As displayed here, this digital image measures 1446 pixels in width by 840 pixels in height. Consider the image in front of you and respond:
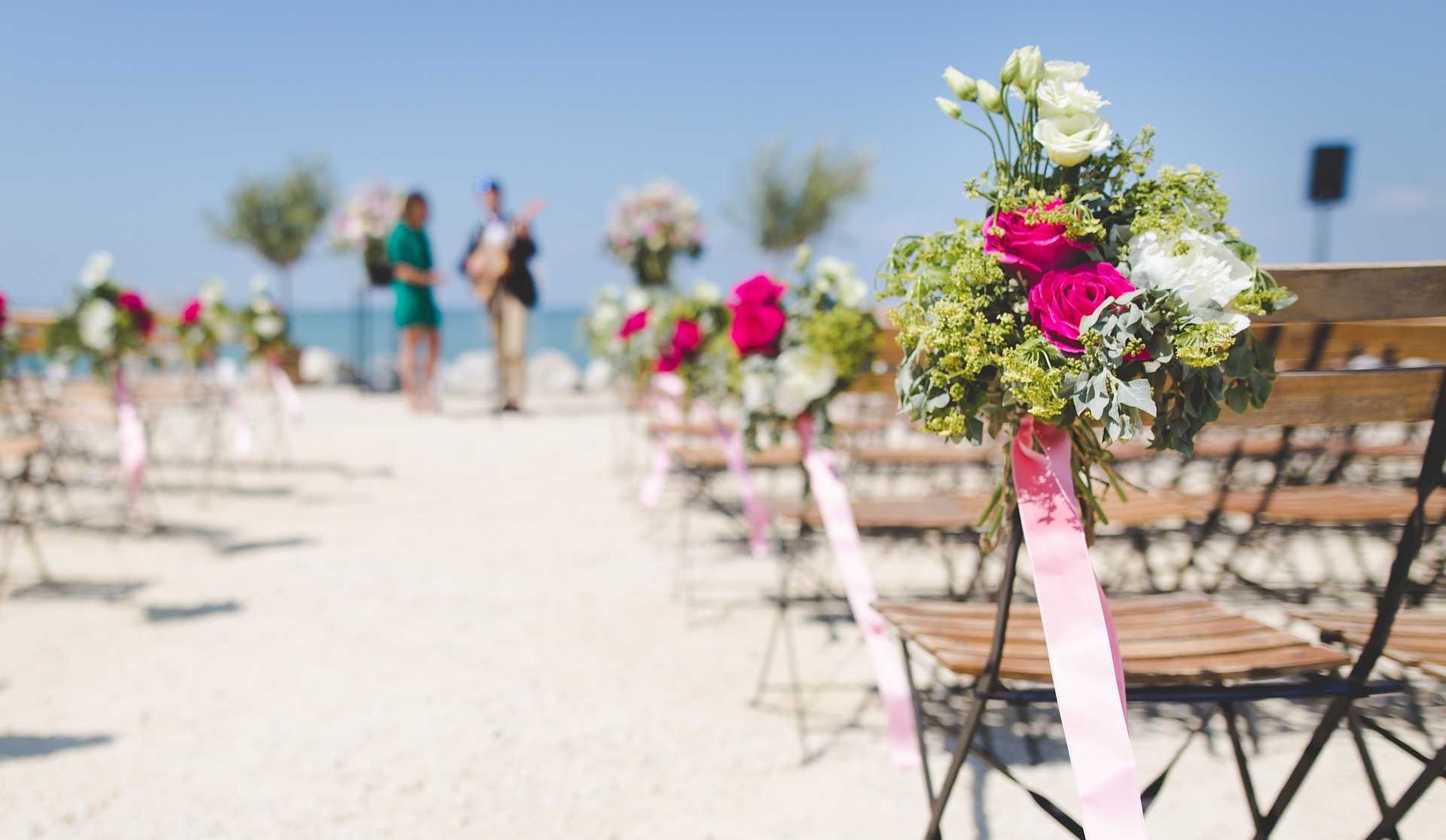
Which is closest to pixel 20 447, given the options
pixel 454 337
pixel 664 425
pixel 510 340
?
pixel 664 425

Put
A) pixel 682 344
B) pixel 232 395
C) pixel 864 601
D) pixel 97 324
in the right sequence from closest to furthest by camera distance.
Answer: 1. pixel 864 601
2. pixel 682 344
3. pixel 97 324
4. pixel 232 395

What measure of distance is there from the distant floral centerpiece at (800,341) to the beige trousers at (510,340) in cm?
778

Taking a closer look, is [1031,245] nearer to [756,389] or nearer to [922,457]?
[756,389]

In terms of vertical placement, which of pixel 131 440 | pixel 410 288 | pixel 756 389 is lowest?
pixel 131 440

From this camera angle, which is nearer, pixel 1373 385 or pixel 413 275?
pixel 1373 385

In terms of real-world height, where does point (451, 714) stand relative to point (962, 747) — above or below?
below

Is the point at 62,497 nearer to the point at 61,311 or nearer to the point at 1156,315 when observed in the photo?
the point at 61,311

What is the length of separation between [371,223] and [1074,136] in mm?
11226

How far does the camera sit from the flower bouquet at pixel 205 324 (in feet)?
20.8

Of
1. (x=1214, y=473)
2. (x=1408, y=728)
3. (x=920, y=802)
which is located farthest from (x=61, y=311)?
(x=1214, y=473)

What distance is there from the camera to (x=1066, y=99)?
1.41 meters

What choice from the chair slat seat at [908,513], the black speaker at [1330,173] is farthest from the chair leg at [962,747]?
the black speaker at [1330,173]

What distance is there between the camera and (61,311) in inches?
202

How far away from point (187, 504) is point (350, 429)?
135 inches
